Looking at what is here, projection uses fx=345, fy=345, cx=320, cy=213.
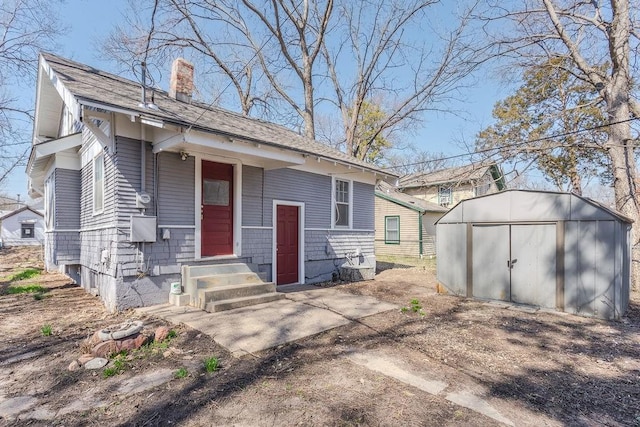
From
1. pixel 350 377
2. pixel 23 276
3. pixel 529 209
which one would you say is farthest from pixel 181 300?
pixel 23 276

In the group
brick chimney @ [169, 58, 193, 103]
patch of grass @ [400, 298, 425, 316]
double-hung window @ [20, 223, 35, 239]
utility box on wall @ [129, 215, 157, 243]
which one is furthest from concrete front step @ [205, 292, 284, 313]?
double-hung window @ [20, 223, 35, 239]

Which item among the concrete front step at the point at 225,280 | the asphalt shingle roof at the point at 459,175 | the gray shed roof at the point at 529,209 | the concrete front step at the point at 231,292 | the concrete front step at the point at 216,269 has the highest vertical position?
the asphalt shingle roof at the point at 459,175

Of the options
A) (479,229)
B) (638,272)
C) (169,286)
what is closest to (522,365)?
(479,229)

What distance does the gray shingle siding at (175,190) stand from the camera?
636 centimetres

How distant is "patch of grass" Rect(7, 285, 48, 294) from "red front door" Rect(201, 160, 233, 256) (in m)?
4.76

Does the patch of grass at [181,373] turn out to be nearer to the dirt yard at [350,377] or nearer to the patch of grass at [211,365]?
the dirt yard at [350,377]

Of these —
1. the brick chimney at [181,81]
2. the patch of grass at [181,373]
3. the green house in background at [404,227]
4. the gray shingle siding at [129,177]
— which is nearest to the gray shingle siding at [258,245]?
the gray shingle siding at [129,177]

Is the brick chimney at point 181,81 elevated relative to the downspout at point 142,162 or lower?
elevated

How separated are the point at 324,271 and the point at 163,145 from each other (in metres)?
5.57

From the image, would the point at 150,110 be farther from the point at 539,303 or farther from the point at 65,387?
the point at 539,303

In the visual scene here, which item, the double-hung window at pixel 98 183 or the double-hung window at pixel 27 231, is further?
the double-hung window at pixel 27 231

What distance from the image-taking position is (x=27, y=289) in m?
8.55

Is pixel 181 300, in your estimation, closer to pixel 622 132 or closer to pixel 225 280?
pixel 225 280

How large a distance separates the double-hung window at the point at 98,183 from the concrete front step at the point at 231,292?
2829 millimetres
